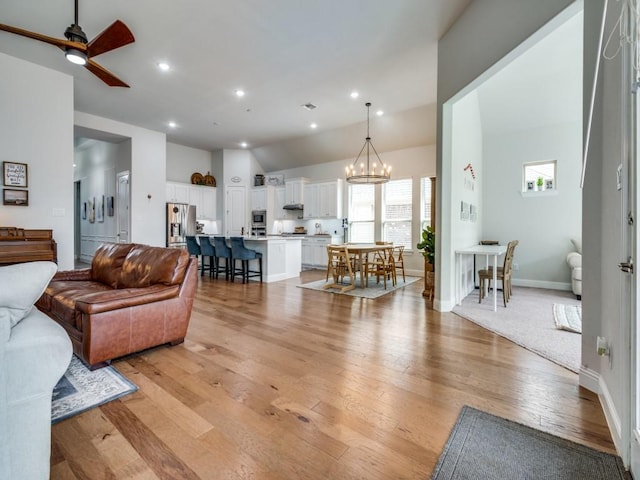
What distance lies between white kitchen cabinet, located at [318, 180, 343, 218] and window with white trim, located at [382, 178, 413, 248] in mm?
1242

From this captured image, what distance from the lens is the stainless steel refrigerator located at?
7.72m

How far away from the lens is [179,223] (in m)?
7.92

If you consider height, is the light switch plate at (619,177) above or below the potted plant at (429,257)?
above

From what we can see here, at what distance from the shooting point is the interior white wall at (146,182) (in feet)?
22.8

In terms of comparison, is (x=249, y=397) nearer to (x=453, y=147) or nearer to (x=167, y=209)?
(x=453, y=147)

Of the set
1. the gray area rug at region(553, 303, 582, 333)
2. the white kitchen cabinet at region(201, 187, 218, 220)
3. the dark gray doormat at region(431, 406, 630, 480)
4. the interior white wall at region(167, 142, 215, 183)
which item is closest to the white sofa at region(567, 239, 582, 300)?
the gray area rug at region(553, 303, 582, 333)

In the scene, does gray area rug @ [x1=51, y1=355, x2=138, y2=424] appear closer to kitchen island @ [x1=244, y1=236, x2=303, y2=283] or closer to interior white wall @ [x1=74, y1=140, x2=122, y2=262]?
kitchen island @ [x1=244, y1=236, x2=303, y2=283]

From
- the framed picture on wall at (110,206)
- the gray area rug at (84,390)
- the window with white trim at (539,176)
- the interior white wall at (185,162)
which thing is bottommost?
the gray area rug at (84,390)

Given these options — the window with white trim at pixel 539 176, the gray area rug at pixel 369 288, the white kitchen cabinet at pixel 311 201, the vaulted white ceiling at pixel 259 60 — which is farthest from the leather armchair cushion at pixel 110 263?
the window with white trim at pixel 539 176

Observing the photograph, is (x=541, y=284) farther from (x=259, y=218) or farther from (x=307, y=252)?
(x=259, y=218)

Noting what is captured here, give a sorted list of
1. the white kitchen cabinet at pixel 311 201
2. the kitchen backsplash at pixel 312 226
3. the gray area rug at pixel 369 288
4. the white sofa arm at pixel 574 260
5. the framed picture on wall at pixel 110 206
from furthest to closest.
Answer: the white kitchen cabinet at pixel 311 201
the kitchen backsplash at pixel 312 226
the framed picture on wall at pixel 110 206
the gray area rug at pixel 369 288
the white sofa arm at pixel 574 260

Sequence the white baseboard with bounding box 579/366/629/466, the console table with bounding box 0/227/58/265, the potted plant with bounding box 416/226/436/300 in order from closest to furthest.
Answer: the white baseboard with bounding box 579/366/629/466
the console table with bounding box 0/227/58/265
the potted plant with bounding box 416/226/436/300

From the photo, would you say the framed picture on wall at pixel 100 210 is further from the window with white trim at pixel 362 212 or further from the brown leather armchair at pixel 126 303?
the window with white trim at pixel 362 212

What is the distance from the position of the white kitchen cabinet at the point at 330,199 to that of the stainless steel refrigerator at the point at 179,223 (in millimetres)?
3544
